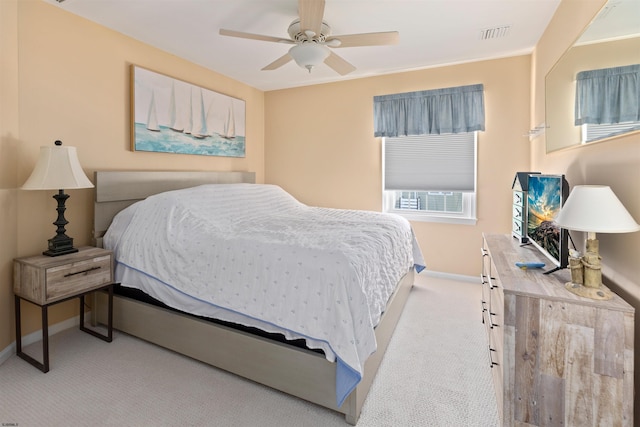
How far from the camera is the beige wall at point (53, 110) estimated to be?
2.20m

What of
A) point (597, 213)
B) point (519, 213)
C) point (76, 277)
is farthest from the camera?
point (519, 213)

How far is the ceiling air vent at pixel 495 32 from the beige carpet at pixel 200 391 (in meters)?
2.69

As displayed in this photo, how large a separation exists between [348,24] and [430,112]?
1.61 metres

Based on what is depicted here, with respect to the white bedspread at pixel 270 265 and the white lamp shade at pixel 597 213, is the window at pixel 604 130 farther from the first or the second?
the white bedspread at pixel 270 265

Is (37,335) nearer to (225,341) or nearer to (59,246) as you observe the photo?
(59,246)

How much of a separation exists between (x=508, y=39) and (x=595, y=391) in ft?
10.2

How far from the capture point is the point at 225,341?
1995mm

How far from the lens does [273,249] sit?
Answer: 1.93m

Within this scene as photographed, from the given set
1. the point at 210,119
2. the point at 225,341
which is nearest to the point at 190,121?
the point at 210,119

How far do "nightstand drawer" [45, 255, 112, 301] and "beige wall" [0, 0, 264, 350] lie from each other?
45 centimetres

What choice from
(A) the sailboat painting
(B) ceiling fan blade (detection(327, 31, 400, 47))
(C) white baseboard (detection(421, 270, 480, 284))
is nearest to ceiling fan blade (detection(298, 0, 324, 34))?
(B) ceiling fan blade (detection(327, 31, 400, 47))

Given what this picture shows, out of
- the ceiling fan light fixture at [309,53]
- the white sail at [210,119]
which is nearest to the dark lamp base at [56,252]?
the white sail at [210,119]

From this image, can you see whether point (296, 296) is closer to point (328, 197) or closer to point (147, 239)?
point (147, 239)

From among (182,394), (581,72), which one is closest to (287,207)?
(182,394)
